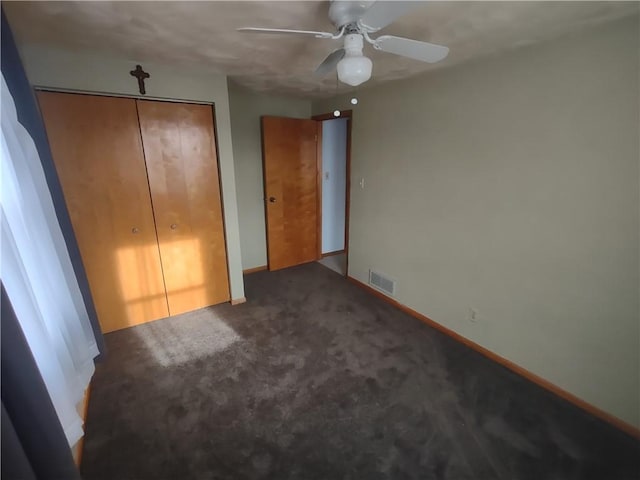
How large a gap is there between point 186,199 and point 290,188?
1374 mm

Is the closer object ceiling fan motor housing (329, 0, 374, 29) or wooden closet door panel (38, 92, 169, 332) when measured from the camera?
ceiling fan motor housing (329, 0, 374, 29)

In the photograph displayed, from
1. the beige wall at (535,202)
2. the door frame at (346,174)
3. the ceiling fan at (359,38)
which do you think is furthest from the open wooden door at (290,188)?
the ceiling fan at (359,38)

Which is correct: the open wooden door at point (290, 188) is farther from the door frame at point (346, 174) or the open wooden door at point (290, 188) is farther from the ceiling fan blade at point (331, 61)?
the ceiling fan blade at point (331, 61)

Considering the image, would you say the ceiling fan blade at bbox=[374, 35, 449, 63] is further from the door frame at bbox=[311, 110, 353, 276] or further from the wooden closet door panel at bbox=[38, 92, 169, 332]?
the wooden closet door panel at bbox=[38, 92, 169, 332]

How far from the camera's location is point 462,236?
86.5 inches

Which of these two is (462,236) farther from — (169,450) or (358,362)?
(169,450)

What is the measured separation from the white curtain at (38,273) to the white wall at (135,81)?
816 mm

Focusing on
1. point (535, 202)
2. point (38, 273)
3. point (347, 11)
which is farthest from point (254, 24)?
point (535, 202)

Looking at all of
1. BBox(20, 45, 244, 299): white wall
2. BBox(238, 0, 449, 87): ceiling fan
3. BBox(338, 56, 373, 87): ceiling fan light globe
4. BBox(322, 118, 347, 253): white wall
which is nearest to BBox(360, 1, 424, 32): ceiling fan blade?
BBox(238, 0, 449, 87): ceiling fan

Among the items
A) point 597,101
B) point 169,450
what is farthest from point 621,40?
point 169,450

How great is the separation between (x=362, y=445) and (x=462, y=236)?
155cm

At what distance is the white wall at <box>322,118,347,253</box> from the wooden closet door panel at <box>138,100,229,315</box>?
170cm

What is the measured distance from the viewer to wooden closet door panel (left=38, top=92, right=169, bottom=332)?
201cm

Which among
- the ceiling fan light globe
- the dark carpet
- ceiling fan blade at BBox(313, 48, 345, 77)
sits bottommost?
the dark carpet
